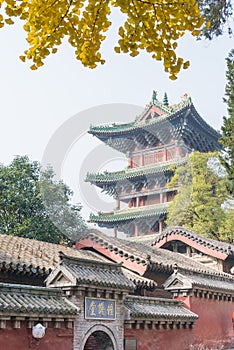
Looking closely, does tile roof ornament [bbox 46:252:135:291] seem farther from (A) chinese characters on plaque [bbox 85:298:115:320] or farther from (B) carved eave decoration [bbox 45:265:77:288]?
(A) chinese characters on plaque [bbox 85:298:115:320]

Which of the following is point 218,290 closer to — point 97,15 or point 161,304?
point 161,304

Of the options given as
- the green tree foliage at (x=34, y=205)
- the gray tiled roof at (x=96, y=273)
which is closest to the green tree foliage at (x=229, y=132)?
the gray tiled roof at (x=96, y=273)

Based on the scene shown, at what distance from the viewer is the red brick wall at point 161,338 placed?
13330 millimetres

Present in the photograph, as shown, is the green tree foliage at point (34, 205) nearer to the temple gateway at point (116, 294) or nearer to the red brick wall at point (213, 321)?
the temple gateway at point (116, 294)

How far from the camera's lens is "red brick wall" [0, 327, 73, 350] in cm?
971

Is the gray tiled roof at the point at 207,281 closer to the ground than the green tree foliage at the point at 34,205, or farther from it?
closer to the ground

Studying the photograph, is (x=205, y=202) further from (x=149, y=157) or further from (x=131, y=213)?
(x=149, y=157)

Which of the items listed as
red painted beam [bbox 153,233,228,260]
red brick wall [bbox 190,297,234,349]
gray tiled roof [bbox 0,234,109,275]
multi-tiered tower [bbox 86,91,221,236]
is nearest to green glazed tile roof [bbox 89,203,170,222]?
multi-tiered tower [bbox 86,91,221,236]

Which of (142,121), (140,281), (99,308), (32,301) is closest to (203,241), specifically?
(140,281)

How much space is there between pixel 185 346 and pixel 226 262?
7.21m

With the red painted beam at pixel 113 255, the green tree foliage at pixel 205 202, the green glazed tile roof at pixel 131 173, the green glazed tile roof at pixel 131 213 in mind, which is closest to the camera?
the red painted beam at pixel 113 255

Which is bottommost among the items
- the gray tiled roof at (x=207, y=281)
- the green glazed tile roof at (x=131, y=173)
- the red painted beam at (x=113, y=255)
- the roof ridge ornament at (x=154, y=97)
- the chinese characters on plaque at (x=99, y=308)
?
the chinese characters on plaque at (x=99, y=308)

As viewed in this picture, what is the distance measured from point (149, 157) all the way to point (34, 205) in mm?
15346

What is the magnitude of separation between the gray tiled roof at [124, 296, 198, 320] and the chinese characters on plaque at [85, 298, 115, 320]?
2.73 feet
